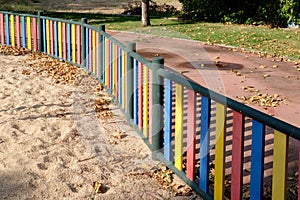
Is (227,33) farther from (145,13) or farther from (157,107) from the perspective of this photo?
(157,107)

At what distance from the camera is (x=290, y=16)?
21250 mm

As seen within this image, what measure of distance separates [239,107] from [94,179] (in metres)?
2.03

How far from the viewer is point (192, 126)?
5398mm

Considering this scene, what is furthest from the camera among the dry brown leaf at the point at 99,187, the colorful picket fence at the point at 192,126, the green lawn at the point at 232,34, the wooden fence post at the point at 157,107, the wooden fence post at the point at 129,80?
the green lawn at the point at 232,34

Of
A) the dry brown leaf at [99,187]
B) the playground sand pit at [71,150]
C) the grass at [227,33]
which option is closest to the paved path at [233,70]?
the grass at [227,33]

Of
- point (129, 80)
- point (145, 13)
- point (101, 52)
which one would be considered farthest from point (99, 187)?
point (145, 13)

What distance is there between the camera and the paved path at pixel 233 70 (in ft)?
31.6

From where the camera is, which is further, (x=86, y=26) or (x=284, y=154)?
(x=86, y=26)

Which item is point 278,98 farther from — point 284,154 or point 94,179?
point 284,154

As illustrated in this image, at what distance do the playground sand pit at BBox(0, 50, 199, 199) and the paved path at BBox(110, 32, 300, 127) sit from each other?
2.49 m

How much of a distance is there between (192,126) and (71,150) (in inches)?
72.7

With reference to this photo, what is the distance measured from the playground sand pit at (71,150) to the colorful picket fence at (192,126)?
0.79ft

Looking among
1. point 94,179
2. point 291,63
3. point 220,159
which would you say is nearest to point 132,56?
point 94,179

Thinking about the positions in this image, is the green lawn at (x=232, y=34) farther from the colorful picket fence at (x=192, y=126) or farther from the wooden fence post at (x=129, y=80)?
the wooden fence post at (x=129, y=80)
